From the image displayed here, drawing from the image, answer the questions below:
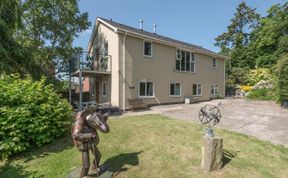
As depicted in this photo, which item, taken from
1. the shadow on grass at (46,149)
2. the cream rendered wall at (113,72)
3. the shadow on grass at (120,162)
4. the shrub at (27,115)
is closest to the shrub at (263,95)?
the cream rendered wall at (113,72)

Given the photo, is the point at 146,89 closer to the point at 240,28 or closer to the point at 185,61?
the point at 185,61

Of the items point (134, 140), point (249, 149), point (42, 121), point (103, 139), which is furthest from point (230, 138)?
point (42, 121)

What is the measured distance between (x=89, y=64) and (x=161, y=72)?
583 cm

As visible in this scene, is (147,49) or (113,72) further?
(147,49)

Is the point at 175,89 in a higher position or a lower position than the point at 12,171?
higher

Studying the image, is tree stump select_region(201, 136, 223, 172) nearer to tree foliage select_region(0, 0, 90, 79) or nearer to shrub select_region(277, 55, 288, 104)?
shrub select_region(277, 55, 288, 104)

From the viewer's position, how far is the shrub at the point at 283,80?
15688 mm

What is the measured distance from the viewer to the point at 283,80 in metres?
15.8

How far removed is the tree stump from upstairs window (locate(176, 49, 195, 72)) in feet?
47.0

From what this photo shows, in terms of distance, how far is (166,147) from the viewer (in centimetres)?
655

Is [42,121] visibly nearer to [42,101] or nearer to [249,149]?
[42,101]

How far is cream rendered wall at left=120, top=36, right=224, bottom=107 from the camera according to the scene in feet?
50.1

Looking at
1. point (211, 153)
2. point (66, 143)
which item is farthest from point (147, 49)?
point (211, 153)

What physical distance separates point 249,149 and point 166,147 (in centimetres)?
284
